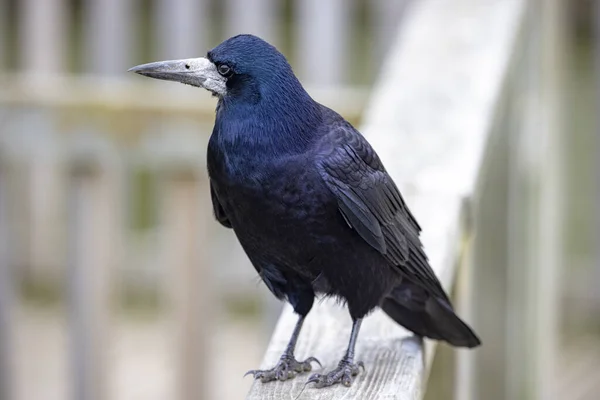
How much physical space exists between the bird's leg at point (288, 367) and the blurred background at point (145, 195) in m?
0.97

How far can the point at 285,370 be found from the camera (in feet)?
6.74

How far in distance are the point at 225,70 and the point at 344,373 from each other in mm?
658

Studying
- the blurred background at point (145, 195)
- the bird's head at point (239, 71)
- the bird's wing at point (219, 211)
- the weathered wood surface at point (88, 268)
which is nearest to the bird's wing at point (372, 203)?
the bird's head at point (239, 71)

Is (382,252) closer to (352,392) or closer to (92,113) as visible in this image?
(352,392)

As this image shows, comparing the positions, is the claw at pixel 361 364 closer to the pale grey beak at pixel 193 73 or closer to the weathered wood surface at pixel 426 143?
the weathered wood surface at pixel 426 143

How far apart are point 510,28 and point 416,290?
102cm

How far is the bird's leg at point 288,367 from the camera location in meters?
1.98

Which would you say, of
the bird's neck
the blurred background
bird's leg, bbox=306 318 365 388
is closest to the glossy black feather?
the bird's neck

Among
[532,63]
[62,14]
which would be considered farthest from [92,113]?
[62,14]

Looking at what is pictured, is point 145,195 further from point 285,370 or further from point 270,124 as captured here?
point 285,370

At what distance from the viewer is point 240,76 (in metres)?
2.22

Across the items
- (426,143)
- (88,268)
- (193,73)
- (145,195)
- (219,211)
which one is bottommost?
(145,195)

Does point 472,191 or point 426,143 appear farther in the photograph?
point 426,143

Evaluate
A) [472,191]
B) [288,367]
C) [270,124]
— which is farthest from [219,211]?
[472,191]
